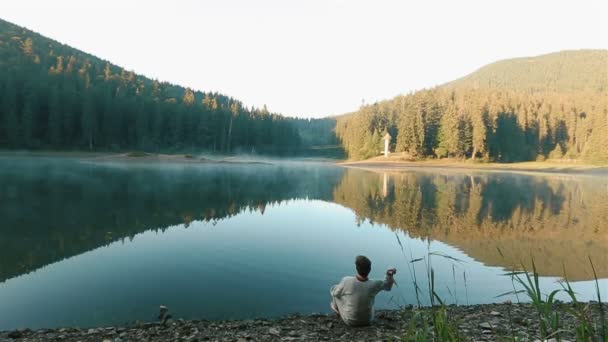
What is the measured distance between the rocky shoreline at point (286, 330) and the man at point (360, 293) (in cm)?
20

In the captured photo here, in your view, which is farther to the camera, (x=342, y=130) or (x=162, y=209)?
(x=342, y=130)

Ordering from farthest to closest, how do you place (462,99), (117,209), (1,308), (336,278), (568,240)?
1. (462,99)
2. (117,209)
3. (568,240)
4. (336,278)
5. (1,308)

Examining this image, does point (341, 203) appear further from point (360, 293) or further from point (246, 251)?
point (360, 293)

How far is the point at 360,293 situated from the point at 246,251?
22.0ft

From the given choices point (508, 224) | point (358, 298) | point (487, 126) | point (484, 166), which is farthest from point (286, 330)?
point (487, 126)

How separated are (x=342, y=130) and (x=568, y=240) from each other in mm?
134289

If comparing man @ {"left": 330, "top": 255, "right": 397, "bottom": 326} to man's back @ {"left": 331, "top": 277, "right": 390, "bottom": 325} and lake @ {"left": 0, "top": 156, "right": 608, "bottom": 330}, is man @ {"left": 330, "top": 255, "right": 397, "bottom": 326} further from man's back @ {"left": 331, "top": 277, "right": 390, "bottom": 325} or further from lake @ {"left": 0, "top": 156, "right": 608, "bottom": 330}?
lake @ {"left": 0, "top": 156, "right": 608, "bottom": 330}

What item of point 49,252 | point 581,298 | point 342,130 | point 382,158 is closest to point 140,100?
point 382,158

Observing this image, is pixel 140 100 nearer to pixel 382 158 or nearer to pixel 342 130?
pixel 382 158

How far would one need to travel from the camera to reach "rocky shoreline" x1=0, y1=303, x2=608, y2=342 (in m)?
5.96

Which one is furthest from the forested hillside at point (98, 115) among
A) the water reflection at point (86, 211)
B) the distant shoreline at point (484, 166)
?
the water reflection at point (86, 211)

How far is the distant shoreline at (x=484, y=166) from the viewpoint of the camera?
255 feet

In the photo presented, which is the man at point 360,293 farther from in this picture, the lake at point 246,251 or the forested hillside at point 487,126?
the forested hillside at point 487,126

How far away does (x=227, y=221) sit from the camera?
694 inches
